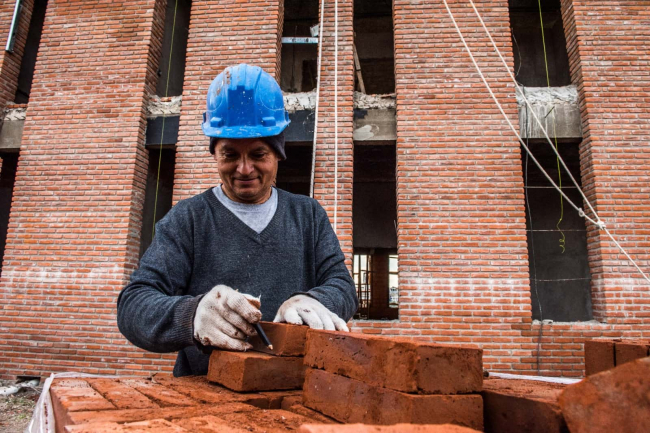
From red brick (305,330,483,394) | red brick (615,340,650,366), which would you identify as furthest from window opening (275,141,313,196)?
red brick (305,330,483,394)

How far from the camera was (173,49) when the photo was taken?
810 centimetres

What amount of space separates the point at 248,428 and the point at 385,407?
0.37 m

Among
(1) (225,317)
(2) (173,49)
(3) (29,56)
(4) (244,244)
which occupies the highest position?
(2) (173,49)

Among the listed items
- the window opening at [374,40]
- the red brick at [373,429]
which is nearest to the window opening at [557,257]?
the window opening at [374,40]

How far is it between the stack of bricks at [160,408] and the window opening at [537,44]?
28.4ft

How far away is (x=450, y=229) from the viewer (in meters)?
5.45

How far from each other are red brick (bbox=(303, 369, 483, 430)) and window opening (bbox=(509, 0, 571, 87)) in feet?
A: 27.8

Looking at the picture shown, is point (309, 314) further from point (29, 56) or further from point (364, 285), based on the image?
point (364, 285)

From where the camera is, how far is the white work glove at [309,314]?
5.41 feet

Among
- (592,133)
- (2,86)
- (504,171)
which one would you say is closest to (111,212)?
(2,86)

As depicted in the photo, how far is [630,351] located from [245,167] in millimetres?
1861

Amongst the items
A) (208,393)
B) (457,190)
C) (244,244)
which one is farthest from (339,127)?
(208,393)

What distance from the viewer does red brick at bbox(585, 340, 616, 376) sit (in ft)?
5.85

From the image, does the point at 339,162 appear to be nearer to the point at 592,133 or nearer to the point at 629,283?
the point at 592,133
